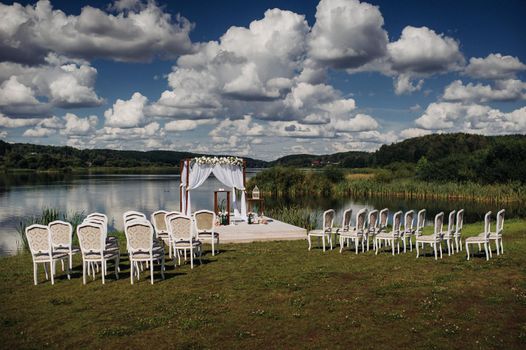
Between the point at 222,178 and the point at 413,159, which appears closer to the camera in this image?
the point at 222,178

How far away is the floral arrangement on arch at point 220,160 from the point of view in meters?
20.2

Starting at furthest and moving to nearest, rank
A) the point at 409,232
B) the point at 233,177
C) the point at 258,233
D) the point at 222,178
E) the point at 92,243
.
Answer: the point at 233,177, the point at 222,178, the point at 258,233, the point at 409,232, the point at 92,243

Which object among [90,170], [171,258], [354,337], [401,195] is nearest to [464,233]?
[171,258]

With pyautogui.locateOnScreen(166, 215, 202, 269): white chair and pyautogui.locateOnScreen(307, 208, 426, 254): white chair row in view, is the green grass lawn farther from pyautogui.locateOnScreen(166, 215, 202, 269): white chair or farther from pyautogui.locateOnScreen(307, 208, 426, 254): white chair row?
pyautogui.locateOnScreen(307, 208, 426, 254): white chair row

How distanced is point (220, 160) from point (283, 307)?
13444mm

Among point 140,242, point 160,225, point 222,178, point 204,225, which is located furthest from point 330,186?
point 140,242

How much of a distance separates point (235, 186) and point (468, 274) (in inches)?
482

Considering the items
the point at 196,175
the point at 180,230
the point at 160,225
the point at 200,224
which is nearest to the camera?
the point at 180,230

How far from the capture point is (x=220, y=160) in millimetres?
20406

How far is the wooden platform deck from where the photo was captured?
16.3 meters

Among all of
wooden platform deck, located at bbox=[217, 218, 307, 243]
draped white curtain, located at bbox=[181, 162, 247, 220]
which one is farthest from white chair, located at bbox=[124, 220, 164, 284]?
draped white curtain, located at bbox=[181, 162, 247, 220]

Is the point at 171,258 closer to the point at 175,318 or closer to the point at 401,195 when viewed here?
the point at 175,318

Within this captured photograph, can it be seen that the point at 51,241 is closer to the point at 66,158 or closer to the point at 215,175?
the point at 215,175

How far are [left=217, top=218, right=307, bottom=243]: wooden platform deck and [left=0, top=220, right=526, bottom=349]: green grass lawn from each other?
4.71 m
